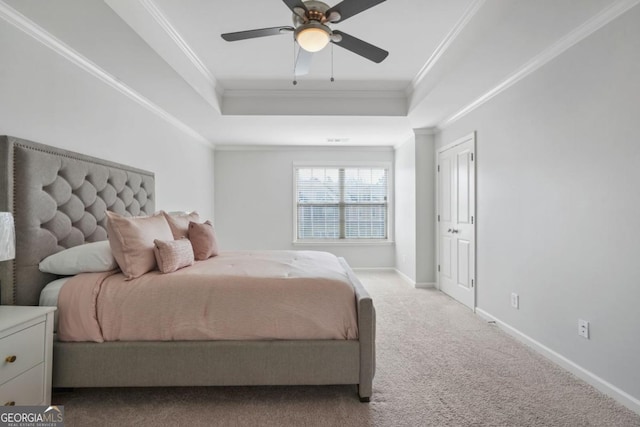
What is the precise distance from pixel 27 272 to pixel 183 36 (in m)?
2.15

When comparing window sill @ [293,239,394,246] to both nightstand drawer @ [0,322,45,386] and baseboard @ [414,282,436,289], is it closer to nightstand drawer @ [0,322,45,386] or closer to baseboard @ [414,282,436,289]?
baseboard @ [414,282,436,289]

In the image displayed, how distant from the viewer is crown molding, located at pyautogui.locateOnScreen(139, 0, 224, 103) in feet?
7.49

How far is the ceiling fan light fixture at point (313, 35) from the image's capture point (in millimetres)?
1812

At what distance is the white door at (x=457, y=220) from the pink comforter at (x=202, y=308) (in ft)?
7.65

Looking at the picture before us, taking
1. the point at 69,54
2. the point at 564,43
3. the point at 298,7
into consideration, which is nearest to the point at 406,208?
the point at 564,43

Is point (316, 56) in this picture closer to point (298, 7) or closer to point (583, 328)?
point (298, 7)

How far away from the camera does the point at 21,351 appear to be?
1.48 metres

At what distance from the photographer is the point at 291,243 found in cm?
578

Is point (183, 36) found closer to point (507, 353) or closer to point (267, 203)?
point (267, 203)

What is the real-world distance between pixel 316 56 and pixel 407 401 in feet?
9.80

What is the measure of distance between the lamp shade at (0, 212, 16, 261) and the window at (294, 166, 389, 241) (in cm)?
454

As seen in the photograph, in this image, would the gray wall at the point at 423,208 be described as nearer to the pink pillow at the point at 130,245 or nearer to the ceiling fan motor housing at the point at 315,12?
the ceiling fan motor housing at the point at 315,12

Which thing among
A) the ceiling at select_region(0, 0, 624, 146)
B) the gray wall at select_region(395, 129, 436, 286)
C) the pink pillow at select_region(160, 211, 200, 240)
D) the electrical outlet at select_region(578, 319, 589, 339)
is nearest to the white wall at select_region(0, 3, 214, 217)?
the ceiling at select_region(0, 0, 624, 146)

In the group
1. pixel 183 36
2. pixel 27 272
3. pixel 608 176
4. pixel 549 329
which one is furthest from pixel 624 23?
pixel 27 272
